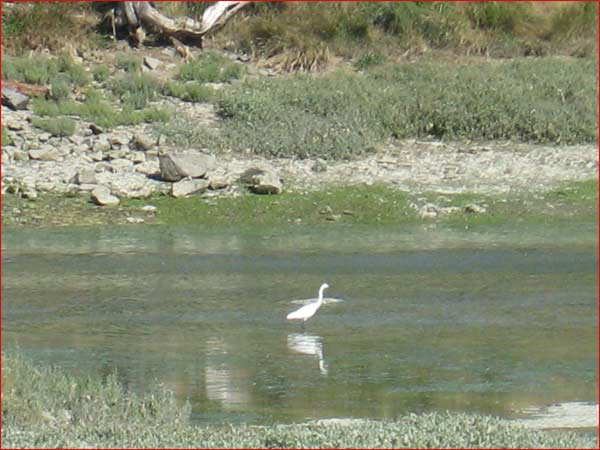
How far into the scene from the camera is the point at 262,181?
18.6m

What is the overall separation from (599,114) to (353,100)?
11.1 ft

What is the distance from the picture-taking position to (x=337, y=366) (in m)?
11.5

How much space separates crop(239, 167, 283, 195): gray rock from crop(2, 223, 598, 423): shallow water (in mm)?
1086

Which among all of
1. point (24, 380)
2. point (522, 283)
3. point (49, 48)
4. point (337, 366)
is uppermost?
point (24, 380)

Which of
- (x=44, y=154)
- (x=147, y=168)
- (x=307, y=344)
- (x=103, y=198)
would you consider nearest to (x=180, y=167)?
(x=147, y=168)

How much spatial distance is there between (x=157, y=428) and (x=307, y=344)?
12.6 ft

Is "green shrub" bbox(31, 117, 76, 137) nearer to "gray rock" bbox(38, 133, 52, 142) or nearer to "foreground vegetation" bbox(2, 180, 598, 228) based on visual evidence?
"gray rock" bbox(38, 133, 52, 142)

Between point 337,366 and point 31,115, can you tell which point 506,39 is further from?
point 337,366

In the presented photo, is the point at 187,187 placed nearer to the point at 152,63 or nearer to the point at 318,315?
the point at 152,63

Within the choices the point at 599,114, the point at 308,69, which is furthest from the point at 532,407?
the point at 308,69

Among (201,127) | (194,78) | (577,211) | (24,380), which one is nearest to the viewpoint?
(24,380)

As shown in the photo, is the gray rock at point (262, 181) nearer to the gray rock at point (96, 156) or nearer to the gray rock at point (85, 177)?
the gray rock at point (85, 177)

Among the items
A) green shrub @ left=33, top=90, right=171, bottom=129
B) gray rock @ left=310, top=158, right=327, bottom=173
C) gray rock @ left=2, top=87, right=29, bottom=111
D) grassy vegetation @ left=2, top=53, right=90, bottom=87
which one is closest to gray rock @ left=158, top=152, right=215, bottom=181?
gray rock @ left=310, top=158, right=327, bottom=173

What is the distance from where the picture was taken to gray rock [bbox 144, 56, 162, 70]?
76.5 feet
